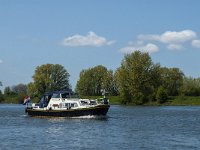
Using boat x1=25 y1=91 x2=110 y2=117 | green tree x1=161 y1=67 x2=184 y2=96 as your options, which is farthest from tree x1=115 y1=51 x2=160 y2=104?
boat x1=25 y1=91 x2=110 y2=117

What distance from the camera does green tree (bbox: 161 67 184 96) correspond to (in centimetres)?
18949

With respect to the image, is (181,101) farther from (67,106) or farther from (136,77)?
(67,106)

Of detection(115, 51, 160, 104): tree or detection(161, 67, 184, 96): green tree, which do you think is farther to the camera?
detection(161, 67, 184, 96): green tree

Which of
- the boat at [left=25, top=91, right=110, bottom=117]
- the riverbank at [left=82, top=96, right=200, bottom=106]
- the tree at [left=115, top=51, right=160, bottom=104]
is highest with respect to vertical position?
the tree at [left=115, top=51, right=160, bottom=104]

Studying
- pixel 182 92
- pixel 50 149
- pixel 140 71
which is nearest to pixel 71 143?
pixel 50 149

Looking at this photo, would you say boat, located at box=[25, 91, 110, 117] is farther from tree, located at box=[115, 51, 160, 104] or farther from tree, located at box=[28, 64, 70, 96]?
tree, located at box=[28, 64, 70, 96]

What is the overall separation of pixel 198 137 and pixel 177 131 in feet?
25.2

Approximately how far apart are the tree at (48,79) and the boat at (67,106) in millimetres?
98922

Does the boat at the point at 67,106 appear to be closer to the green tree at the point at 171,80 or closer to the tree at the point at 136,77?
the tree at the point at 136,77

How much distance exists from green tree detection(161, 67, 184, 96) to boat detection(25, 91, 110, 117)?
325 feet

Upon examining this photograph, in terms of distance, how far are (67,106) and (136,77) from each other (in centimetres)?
7843

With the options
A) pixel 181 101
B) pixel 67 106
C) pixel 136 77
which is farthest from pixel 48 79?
pixel 67 106

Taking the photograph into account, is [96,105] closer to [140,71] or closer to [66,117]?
[66,117]

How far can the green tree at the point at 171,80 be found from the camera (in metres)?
189
